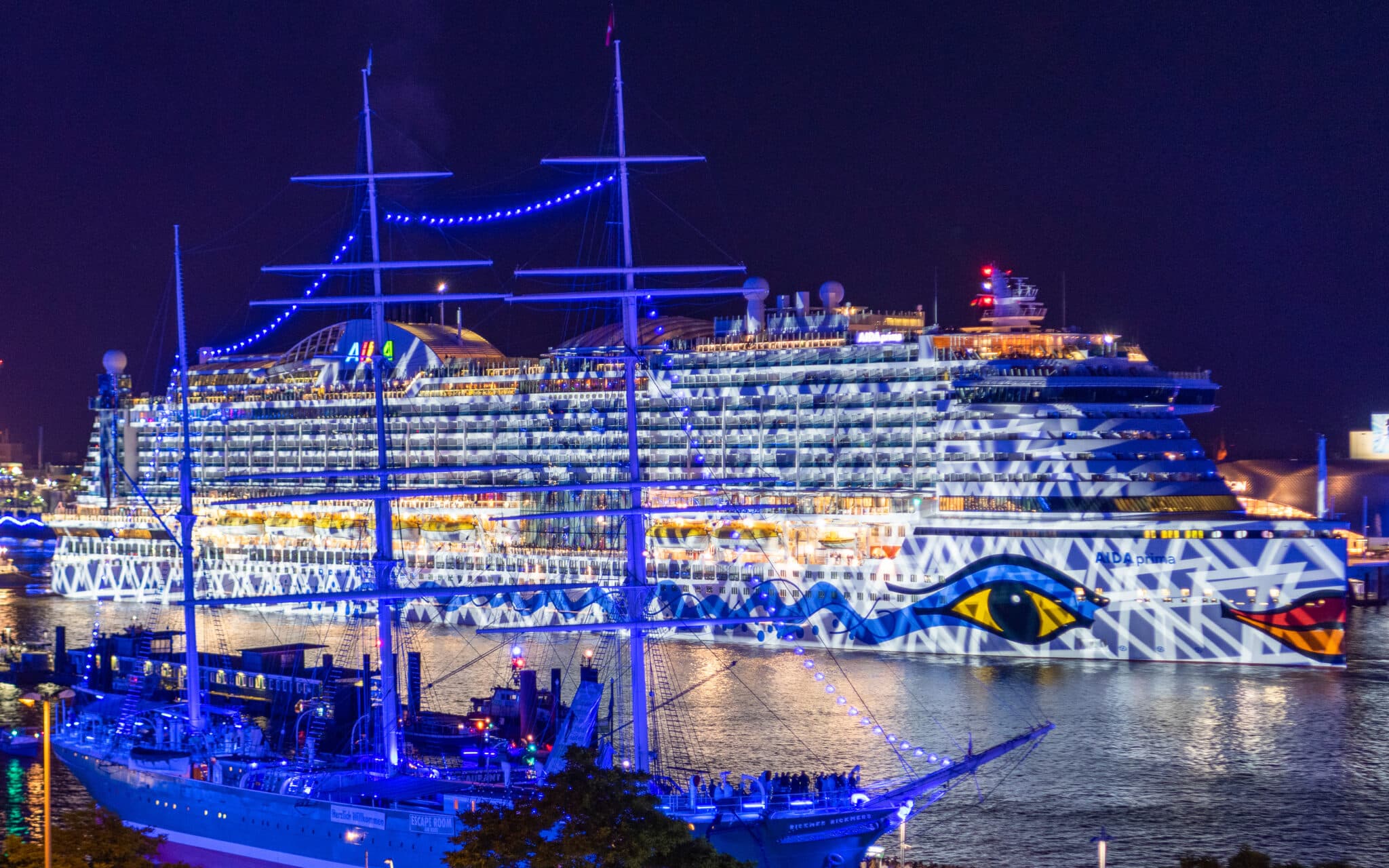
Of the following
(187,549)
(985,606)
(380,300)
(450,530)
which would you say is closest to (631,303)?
(380,300)

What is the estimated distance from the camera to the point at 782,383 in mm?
65000

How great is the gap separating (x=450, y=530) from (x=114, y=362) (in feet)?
93.1

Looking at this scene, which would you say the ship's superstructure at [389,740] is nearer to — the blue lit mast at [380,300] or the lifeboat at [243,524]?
the blue lit mast at [380,300]

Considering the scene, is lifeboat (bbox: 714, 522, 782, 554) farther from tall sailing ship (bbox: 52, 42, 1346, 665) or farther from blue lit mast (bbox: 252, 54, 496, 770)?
blue lit mast (bbox: 252, 54, 496, 770)

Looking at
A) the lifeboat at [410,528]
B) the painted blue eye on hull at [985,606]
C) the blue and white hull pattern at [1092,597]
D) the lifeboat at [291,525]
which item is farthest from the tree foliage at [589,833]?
the lifeboat at [291,525]

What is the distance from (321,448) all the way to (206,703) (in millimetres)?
40549

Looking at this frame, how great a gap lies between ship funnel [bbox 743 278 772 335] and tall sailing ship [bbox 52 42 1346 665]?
22cm

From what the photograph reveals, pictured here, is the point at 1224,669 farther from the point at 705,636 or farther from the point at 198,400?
the point at 198,400

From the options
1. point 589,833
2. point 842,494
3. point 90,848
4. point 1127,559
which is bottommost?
point 90,848

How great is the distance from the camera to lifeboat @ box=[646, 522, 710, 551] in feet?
206

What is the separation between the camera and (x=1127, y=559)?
54156 millimetres

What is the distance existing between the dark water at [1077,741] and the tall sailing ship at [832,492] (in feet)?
6.30

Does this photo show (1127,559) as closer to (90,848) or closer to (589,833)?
(589,833)

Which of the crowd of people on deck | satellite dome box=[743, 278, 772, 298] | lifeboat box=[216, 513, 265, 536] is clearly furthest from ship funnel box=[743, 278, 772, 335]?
the crowd of people on deck
